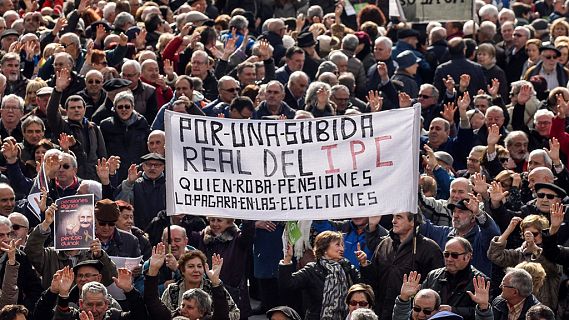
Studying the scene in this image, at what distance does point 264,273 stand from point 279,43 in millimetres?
6906

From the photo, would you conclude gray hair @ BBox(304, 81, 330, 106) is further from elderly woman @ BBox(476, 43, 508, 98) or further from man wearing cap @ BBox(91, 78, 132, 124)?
elderly woman @ BBox(476, 43, 508, 98)

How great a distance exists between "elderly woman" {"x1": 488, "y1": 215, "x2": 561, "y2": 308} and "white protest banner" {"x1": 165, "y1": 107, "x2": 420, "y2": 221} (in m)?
1.08

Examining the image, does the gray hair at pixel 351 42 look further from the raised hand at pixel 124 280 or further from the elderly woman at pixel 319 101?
the raised hand at pixel 124 280

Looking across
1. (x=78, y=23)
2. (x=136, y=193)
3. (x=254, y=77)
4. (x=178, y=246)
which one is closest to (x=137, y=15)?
(x=78, y=23)

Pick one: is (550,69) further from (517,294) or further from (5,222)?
(5,222)

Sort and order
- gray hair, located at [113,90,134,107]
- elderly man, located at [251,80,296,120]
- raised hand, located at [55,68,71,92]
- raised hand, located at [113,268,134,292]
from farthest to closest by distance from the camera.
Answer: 1. elderly man, located at [251,80,296,120]
2. gray hair, located at [113,90,134,107]
3. raised hand, located at [55,68,71,92]
4. raised hand, located at [113,268,134,292]

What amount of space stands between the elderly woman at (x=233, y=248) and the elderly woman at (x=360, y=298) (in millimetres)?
1873

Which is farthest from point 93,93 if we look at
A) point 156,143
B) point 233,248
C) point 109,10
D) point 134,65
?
point 109,10

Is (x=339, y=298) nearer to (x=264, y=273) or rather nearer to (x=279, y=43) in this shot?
(x=264, y=273)

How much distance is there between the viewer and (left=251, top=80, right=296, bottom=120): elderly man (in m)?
20.7

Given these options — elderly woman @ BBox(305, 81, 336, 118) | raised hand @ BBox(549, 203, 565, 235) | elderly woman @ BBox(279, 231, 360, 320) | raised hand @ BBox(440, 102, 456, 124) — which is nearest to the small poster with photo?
elderly woman @ BBox(279, 231, 360, 320)

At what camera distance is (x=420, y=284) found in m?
16.2

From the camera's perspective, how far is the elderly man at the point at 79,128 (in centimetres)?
1992

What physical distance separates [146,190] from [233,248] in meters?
1.73
